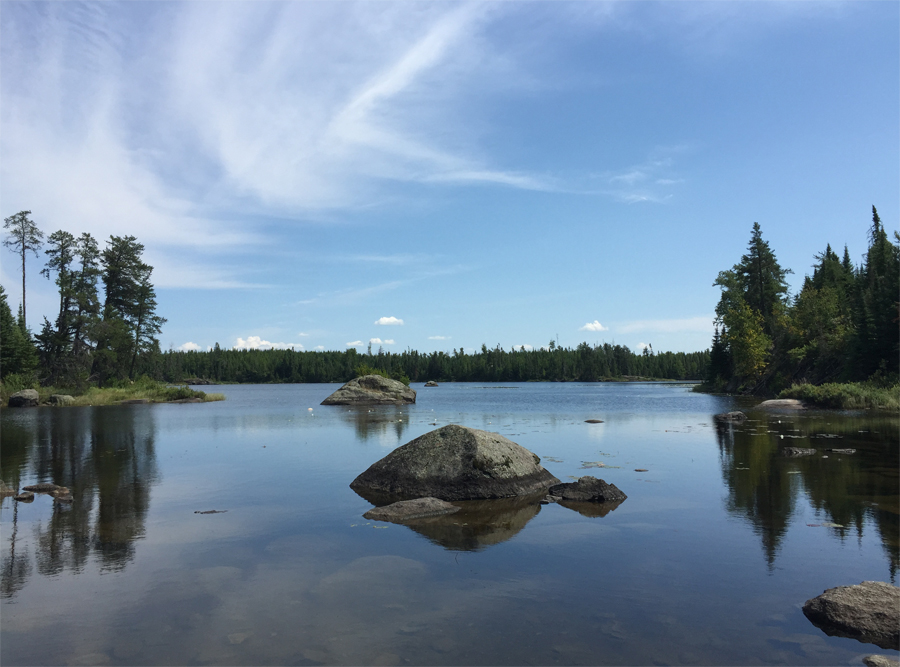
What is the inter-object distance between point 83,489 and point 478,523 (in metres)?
9.87

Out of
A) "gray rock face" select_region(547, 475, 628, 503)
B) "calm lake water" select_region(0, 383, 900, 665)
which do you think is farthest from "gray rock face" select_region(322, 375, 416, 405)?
"gray rock face" select_region(547, 475, 628, 503)

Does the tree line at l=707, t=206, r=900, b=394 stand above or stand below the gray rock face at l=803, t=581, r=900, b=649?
above

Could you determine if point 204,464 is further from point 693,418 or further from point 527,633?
point 693,418

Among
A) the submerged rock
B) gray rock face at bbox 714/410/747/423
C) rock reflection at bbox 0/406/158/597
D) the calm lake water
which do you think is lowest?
gray rock face at bbox 714/410/747/423

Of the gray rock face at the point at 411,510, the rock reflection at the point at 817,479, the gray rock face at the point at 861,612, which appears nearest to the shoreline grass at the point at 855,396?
the rock reflection at the point at 817,479

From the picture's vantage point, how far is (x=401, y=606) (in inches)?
275

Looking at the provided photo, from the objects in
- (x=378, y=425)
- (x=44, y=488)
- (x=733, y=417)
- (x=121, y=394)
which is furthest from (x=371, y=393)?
(x=44, y=488)

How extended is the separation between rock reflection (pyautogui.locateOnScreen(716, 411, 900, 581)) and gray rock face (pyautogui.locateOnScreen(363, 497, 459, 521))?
581cm

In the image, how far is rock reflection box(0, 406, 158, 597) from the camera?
883cm

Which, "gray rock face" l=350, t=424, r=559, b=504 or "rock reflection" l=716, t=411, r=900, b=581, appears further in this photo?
"gray rock face" l=350, t=424, r=559, b=504

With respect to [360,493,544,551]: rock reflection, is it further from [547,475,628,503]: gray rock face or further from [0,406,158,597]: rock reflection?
[0,406,158,597]: rock reflection

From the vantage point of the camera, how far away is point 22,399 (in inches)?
1914

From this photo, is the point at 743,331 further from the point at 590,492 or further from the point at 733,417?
the point at 590,492

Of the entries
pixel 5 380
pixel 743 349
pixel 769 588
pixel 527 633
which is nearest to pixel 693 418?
pixel 769 588
